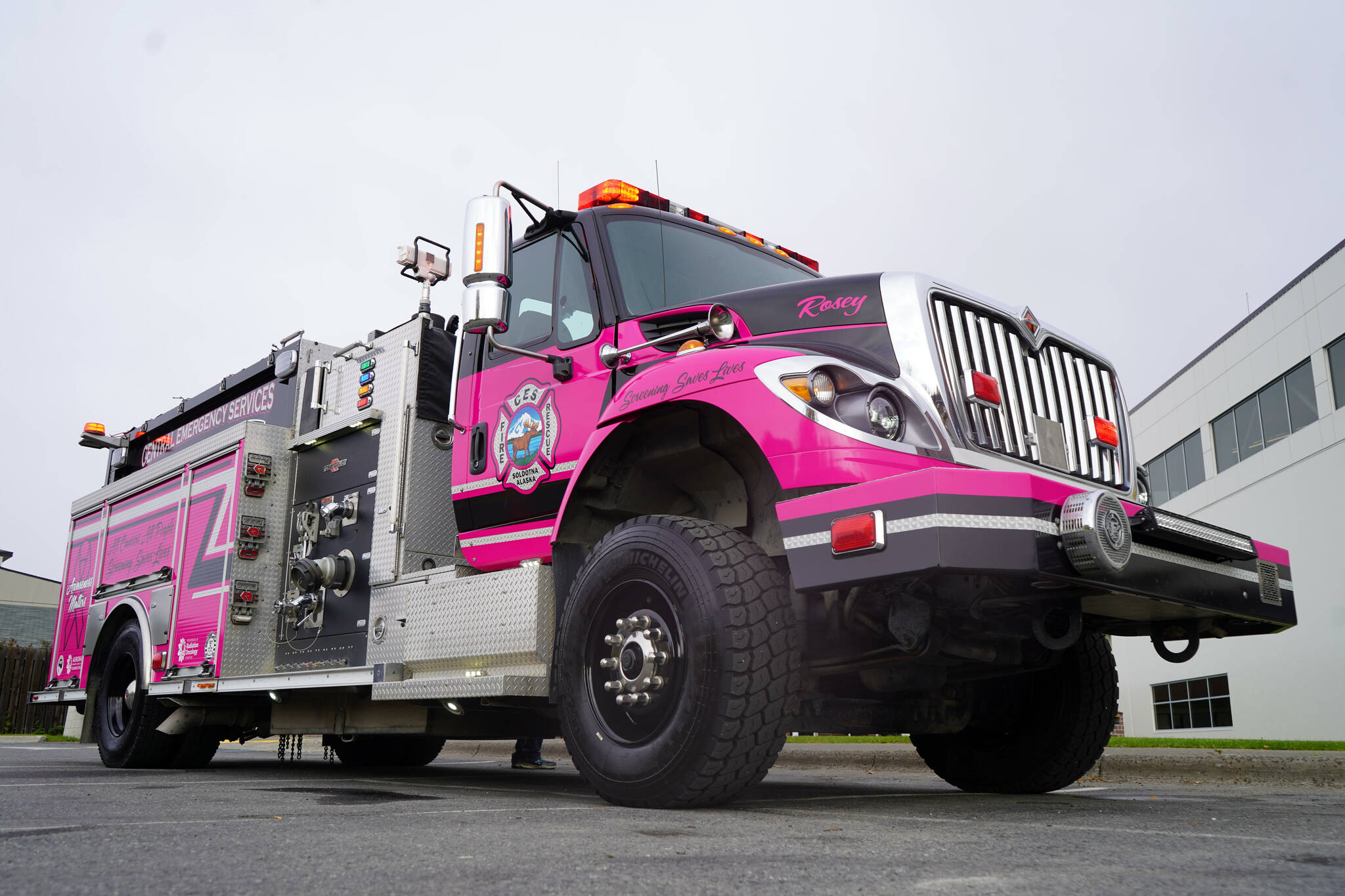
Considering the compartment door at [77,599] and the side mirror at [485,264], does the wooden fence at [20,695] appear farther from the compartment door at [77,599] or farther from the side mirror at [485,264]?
the side mirror at [485,264]

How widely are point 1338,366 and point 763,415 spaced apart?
1667 cm

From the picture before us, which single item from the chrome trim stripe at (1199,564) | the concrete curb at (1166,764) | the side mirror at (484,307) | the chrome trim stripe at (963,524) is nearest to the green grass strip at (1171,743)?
the concrete curb at (1166,764)

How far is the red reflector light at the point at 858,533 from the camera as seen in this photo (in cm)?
328

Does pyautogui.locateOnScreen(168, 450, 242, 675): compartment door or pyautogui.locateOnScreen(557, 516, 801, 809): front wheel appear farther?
pyautogui.locateOnScreen(168, 450, 242, 675): compartment door

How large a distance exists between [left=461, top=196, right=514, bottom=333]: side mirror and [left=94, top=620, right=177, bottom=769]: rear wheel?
4.71 metres

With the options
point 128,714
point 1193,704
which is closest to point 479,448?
point 128,714

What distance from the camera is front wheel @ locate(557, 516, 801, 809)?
11.3ft

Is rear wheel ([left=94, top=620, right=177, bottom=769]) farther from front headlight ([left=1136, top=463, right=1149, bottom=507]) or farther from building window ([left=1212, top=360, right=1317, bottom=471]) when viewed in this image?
building window ([left=1212, top=360, right=1317, bottom=471])

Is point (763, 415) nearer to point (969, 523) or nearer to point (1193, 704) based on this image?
point (969, 523)

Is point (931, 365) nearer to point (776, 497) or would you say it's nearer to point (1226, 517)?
point (776, 497)

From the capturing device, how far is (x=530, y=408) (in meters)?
5.23

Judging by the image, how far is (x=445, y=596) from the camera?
525cm

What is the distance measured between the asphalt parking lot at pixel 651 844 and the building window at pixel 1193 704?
1732 centimetres

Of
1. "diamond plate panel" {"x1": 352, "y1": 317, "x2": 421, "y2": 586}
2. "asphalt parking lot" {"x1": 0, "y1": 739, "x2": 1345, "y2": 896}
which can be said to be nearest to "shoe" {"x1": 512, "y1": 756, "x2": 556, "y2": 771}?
"diamond plate panel" {"x1": 352, "y1": 317, "x2": 421, "y2": 586}
